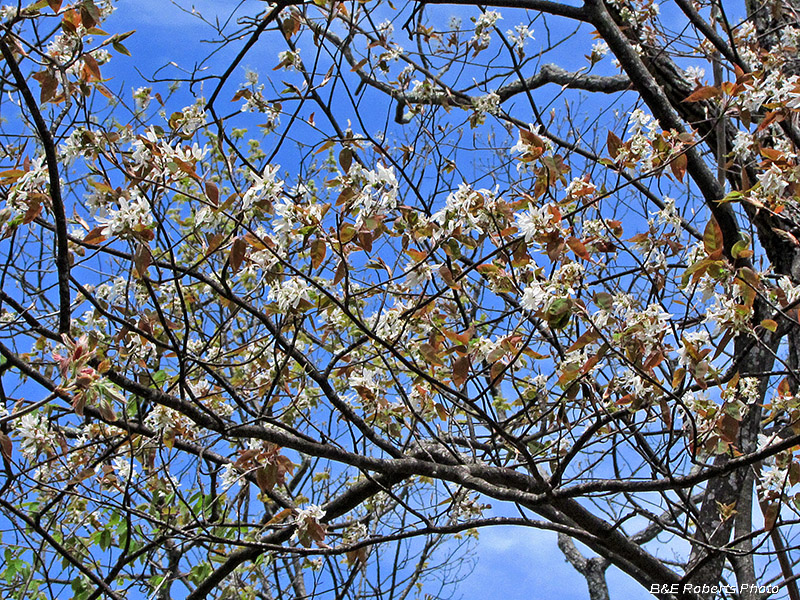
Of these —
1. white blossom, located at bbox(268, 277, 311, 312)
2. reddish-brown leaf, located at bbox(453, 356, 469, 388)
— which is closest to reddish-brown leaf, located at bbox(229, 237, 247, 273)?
white blossom, located at bbox(268, 277, 311, 312)

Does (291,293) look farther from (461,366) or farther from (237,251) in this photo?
(461,366)

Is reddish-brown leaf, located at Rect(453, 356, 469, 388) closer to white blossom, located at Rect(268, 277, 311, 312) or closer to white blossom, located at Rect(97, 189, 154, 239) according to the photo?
white blossom, located at Rect(268, 277, 311, 312)

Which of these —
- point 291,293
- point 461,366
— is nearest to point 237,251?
point 291,293

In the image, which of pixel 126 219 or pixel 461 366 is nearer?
pixel 126 219

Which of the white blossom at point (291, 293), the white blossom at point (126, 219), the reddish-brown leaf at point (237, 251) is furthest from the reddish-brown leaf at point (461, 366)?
the white blossom at point (126, 219)

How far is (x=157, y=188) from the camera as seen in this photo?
1999 millimetres

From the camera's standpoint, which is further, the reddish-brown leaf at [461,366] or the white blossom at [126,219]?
the reddish-brown leaf at [461,366]

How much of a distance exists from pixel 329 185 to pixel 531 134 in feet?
1.89

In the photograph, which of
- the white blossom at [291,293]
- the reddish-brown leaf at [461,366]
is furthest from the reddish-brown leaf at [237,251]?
the reddish-brown leaf at [461,366]

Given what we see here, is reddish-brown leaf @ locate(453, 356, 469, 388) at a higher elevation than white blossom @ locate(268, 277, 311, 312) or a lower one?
lower

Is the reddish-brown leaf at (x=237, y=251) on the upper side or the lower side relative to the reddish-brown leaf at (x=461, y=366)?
upper

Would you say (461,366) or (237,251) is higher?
(237,251)

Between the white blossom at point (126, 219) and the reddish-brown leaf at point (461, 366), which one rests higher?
the white blossom at point (126, 219)

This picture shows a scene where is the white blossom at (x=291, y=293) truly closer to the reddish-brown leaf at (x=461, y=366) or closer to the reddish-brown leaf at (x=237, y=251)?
the reddish-brown leaf at (x=237, y=251)
